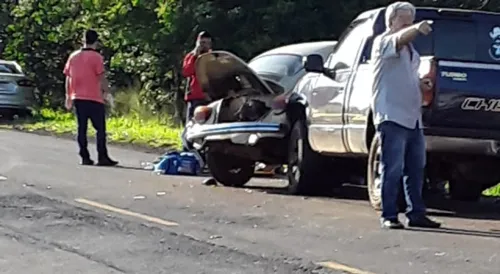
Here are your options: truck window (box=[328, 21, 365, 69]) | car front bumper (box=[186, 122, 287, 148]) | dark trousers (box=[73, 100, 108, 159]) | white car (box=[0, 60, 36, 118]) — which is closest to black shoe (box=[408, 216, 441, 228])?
truck window (box=[328, 21, 365, 69])

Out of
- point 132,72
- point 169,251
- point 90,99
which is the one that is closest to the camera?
point 169,251

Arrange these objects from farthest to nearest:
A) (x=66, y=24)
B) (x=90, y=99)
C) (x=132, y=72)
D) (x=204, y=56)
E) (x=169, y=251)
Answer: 1. (x=66, y=24)
2. (x=132, y=72)
3. (x=90, y=99)
4. (x=204, y=56)
5. (x=169, y=251)

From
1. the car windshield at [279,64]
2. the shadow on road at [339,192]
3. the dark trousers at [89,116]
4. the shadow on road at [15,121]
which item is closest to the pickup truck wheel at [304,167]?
the shadow on road at [339,192]

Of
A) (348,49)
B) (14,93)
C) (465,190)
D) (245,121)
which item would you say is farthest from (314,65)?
(14,93)

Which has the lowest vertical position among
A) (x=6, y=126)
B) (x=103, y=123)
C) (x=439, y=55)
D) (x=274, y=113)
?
(x=6, y=126)

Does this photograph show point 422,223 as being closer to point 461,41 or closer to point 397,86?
point 397,86

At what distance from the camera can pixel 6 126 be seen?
1074 inches

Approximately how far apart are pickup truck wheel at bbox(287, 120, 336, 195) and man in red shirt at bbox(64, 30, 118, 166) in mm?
4485

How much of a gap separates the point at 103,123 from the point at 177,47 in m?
9.53

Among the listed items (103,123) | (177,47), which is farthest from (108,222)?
(177,47)

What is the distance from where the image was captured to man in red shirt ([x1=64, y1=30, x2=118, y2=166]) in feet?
57.3

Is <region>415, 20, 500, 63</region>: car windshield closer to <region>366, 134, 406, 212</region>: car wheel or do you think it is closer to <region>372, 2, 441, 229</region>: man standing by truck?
<region>366, 134, 406, 212</region>: car wheel

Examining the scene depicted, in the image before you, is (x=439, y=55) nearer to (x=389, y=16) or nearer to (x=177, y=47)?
(x=389, y=16)

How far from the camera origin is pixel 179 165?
1612cm
